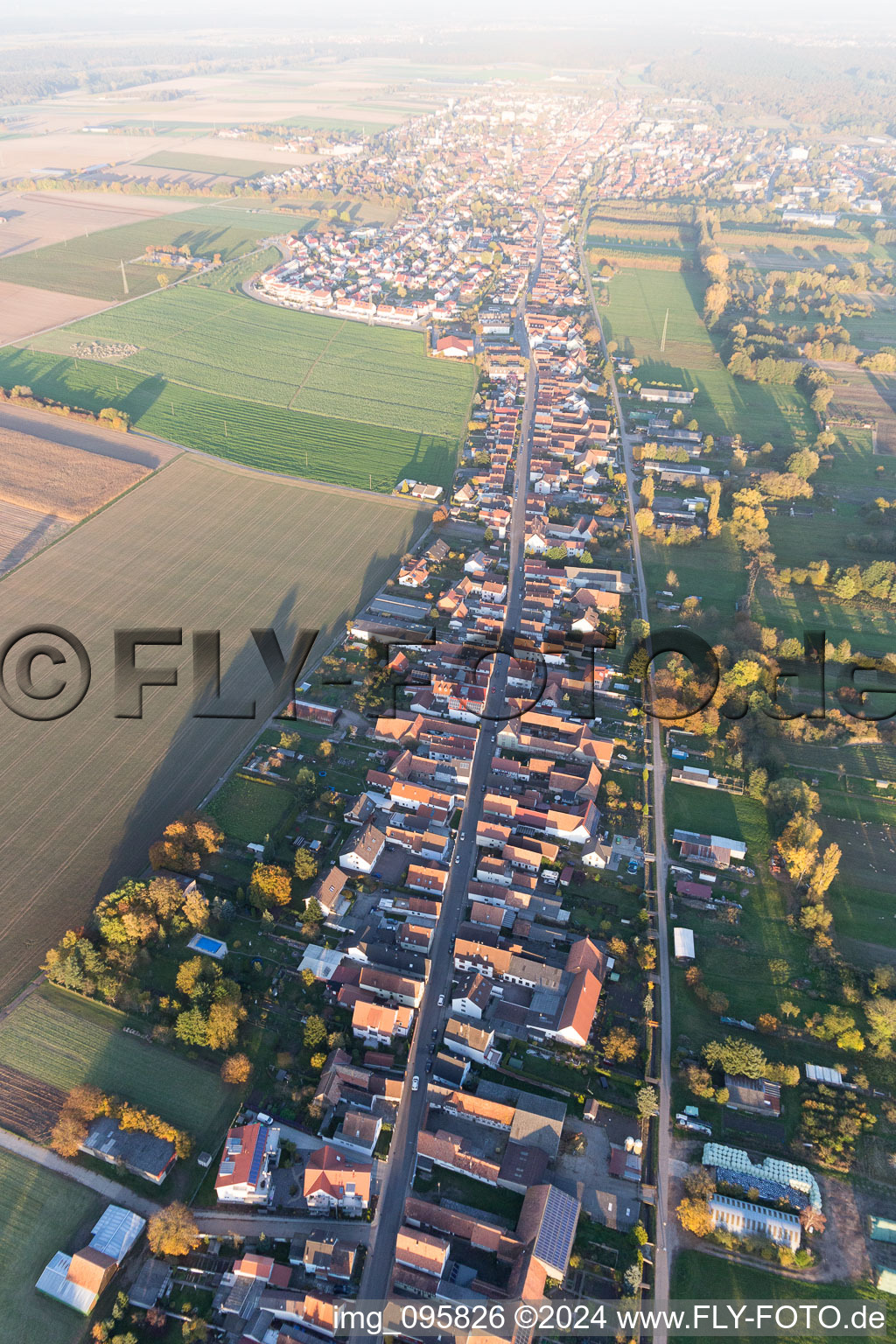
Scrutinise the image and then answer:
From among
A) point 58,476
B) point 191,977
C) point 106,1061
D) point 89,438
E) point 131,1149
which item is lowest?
point 131,1149

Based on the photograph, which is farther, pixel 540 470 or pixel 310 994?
pixel 540 470

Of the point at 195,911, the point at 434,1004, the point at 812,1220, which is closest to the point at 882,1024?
the point at 812,1220

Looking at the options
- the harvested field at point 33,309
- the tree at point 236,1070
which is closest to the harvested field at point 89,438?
the harvested field at point 33,309

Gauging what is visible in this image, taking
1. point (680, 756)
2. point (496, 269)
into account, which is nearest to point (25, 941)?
point (680, 756)

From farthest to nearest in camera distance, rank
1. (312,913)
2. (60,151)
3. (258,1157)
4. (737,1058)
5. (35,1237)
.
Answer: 1. (60,151)
2. (312,913)
3. (737,1058)
4. (258,1157)
5. (35,1237)

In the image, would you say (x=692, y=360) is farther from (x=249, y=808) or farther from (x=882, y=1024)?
(x=882, y=1024)

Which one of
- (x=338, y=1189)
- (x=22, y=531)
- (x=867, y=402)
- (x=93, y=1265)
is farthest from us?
(x=867, y=402)

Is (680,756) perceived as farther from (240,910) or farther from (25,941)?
(25,941)
